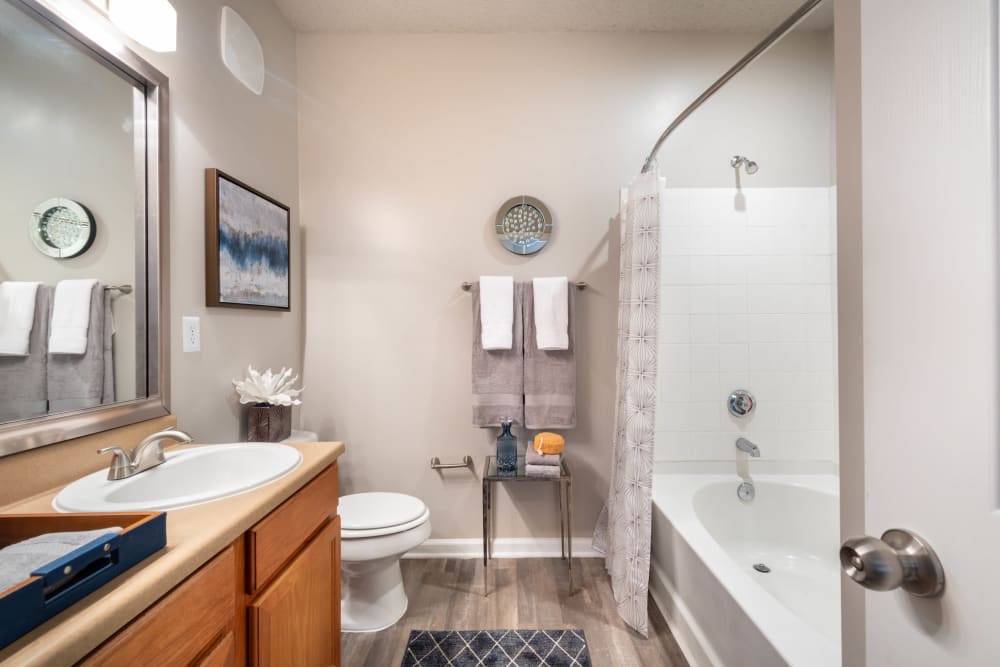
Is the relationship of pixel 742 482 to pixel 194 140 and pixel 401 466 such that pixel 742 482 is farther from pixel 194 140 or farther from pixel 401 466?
pixel 194 140

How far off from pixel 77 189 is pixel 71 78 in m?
0.27

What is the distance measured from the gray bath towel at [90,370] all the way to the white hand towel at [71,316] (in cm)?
1

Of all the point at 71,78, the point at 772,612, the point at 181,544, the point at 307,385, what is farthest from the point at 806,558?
the point at 71,78

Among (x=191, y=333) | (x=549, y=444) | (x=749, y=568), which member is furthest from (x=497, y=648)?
(x=191, y=333)

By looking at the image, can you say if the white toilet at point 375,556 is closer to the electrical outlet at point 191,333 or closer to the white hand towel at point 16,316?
the electrical outlet at point 191,333

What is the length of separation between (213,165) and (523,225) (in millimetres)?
1288

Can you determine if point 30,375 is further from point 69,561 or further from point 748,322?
point 748,322

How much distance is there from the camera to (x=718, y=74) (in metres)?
1.96

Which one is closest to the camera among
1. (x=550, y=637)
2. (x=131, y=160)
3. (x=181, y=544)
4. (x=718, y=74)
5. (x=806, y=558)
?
(x=181, y=544)

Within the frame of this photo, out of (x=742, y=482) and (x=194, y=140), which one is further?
(x=742, y=482)

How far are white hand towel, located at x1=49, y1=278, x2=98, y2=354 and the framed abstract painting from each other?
1.34 feet

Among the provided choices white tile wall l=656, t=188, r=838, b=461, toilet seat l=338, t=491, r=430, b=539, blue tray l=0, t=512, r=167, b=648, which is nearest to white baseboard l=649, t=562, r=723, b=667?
white tile wall l=656, t=188, r=838, b=461

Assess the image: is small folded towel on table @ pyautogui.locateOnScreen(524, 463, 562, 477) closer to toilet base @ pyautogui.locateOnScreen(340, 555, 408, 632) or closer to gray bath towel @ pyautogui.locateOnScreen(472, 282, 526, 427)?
gray bath towel @ pyautogui.locateOnScreen(472, 282, 526, 427)

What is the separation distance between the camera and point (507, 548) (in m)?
1.96
